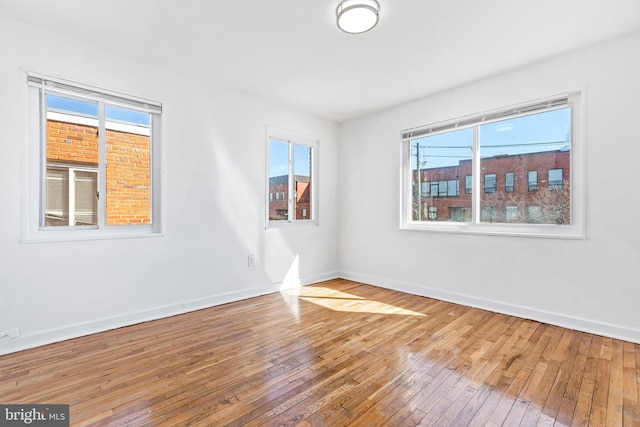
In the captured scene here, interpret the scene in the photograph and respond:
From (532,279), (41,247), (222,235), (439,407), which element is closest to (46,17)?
(41,247)

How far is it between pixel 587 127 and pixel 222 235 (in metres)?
3.78

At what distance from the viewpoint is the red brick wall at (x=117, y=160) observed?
8.59ft

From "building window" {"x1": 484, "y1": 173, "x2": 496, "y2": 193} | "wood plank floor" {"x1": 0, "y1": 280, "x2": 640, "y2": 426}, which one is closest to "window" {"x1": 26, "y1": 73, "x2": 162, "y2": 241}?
"wood plank floor" {"x1": 0, "y1": 280, "x2": 640, "y2": 426}

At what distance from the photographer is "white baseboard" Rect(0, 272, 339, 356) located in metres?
2.36

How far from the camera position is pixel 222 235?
139 inches

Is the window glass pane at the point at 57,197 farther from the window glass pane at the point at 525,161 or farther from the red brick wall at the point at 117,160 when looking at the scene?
the window glass pane at the point at 525,161

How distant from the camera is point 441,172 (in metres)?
3.84

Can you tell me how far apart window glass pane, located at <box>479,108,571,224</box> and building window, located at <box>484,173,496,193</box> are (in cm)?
2

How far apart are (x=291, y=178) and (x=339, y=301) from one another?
1854mm

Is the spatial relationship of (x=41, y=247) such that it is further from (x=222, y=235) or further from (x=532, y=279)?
(x=532, y=279)

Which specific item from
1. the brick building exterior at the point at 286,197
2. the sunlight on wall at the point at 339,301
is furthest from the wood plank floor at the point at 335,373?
the brick building exterior at the point at 286,197

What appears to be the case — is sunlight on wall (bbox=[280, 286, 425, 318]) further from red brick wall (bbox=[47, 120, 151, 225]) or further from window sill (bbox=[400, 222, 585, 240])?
red brick wall (bbox=[47, 120, 151, 225])

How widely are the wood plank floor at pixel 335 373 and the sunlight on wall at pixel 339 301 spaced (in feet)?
0.84

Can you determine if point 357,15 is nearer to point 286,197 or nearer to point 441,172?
point 441,172
